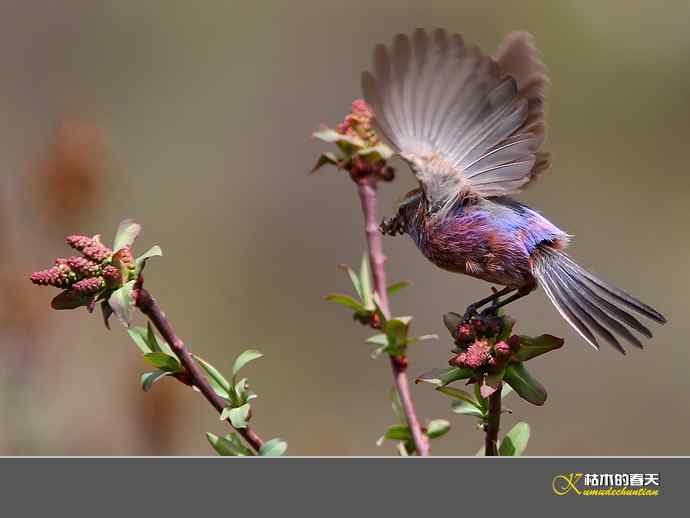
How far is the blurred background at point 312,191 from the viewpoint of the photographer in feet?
19.1

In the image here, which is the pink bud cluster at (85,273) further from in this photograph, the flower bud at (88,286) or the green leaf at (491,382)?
the green leaf at (491,382)

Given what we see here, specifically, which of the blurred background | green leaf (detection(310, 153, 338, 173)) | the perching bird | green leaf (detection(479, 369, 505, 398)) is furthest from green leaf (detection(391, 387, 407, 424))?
the blurred background

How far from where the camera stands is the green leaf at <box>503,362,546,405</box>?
6.59 feet

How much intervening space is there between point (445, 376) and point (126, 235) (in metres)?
0.79

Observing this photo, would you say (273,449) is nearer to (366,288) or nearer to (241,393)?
(241,393)

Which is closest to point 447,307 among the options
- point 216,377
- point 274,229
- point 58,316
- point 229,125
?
point 274,229

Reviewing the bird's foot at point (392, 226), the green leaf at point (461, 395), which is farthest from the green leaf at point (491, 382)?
the bird's foot at point (392, 226)

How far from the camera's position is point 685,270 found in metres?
6.70

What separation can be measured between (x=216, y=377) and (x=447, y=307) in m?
4.13

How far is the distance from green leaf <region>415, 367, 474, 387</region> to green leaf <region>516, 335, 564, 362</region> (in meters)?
0.12

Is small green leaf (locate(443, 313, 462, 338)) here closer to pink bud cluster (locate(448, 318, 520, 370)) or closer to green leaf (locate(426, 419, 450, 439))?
pink bud cluster (locate(448, 318, 520, 370))

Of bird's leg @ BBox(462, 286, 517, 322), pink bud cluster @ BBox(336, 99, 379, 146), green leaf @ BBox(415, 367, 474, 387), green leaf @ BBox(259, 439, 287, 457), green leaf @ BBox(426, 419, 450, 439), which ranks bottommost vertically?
green leaf @ BBox(426, 419, 450, 439)

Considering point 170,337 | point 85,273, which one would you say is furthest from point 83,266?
point 170,337

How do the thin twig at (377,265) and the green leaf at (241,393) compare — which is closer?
the green leaf at (241,393)
